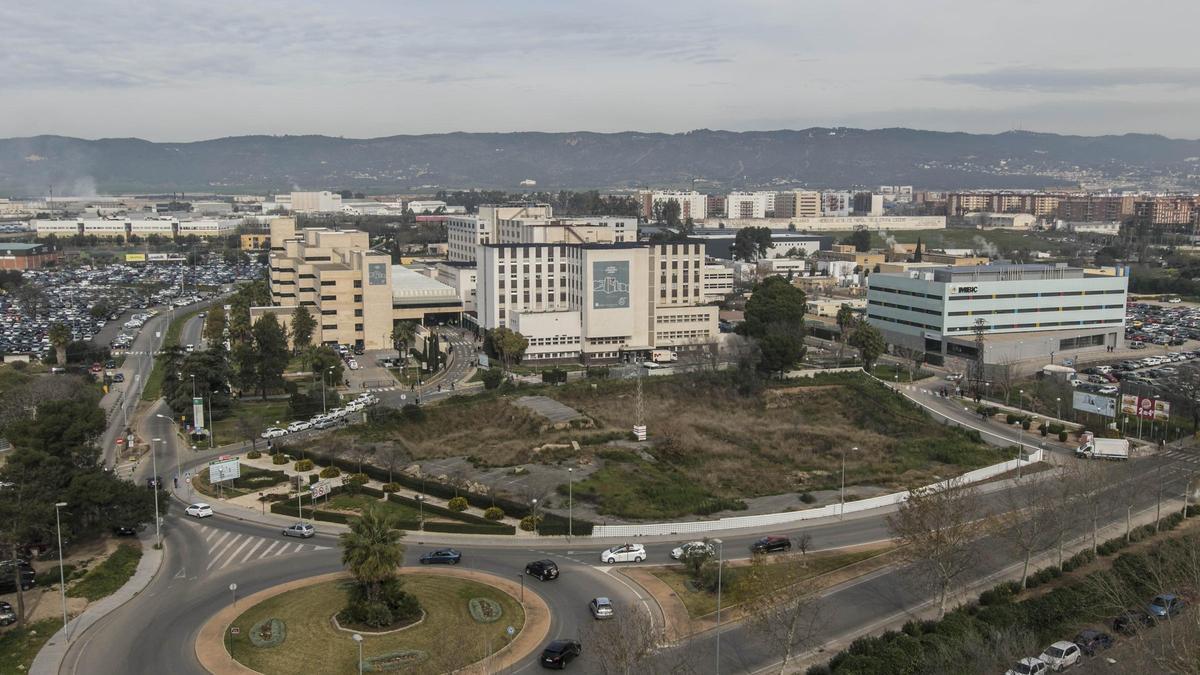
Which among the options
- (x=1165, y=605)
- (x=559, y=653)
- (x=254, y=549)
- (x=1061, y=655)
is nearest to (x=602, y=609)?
(x=559, y=653)

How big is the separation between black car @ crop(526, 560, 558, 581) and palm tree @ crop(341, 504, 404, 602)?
483cm

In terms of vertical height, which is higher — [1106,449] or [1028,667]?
[1028,667]

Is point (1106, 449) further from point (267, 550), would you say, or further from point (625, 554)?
point (267, 550)

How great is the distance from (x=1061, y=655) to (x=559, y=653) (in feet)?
40.3

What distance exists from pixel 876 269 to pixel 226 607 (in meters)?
94.3

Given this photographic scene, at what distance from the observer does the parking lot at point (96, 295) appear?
8231 cm

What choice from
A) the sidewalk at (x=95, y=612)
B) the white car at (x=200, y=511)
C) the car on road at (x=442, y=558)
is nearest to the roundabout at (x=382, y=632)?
the car on road at (x=442, y=558)

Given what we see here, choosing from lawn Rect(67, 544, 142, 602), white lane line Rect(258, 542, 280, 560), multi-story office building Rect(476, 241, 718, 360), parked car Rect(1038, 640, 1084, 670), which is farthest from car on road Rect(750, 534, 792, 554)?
multi-story office building Rect(476, 241, 718, 360)

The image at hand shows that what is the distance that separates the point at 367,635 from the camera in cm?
2645

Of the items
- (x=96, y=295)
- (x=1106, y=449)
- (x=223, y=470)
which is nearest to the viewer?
(x=223, y=470)

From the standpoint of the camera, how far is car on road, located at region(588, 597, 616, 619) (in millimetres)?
27359

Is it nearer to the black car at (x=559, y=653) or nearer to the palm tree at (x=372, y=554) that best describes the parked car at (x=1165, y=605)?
the black car at (x=559, y=653)

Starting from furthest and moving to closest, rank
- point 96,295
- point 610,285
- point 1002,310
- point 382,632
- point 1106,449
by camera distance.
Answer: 1. point 96,295
2. point 1002,310
3. point 610,285
4. point 1106,449
5. point 382,632

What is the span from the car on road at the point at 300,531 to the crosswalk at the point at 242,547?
0.27 metres
